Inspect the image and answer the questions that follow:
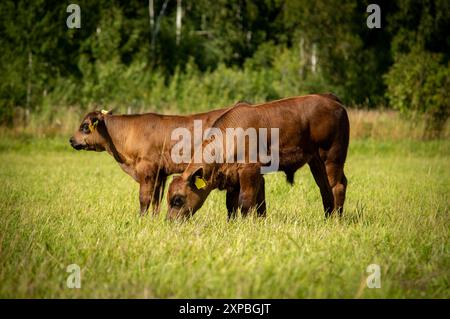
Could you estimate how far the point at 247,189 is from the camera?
802 centimetres

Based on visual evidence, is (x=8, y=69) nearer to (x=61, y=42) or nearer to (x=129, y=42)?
(x=61, y=42)

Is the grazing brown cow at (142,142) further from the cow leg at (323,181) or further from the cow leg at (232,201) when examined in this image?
the cow leg at (323,181)

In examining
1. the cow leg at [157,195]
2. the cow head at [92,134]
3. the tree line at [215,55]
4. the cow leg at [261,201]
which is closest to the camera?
the cow leg at [261,201]

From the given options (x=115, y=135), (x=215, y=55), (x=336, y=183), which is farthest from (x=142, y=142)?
(x=215, y=55)

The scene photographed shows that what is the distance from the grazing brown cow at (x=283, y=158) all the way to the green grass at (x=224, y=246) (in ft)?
1.06

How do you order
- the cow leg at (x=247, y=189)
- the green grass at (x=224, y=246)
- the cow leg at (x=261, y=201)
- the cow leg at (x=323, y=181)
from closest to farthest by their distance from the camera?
the green grass at (x=224, y=246) < the cow leg at (x=247, y=189) < the cow leg at (x=261, y=201) < the cow leg at (x=323, y=181)

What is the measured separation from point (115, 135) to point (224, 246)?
392 cm

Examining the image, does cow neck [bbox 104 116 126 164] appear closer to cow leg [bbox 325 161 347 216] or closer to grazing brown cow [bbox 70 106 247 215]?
grazing brown cow [bbox 70 106 247 215]

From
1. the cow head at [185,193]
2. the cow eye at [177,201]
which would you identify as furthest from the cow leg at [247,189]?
the cow eye at [177,201]

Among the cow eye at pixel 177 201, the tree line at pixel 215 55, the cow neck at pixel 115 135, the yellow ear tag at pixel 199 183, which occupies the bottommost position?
the cow eye at pixel 177 201

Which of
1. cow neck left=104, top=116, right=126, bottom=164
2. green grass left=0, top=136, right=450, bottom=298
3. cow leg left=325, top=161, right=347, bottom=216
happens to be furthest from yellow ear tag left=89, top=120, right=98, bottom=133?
cow leg left=325, top=161, right=347, bottom=216

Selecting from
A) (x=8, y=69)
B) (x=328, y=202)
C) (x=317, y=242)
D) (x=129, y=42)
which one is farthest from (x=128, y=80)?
(x=317, y=242)

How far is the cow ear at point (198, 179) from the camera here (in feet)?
24.7

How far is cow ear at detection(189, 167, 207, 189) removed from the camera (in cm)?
753
